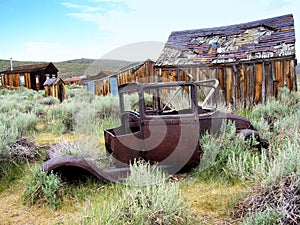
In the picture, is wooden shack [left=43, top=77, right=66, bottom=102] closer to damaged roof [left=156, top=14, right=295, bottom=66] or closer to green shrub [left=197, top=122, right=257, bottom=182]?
damaged roof [left=156, top=14, right=295, bottom=66]

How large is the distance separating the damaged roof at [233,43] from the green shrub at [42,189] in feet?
30.0

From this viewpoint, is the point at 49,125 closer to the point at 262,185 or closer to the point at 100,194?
the point at 100,194

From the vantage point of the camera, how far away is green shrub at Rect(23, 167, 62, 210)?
3447mm

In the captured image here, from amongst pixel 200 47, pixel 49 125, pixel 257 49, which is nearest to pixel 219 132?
pixel 49 125

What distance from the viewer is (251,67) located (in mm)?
10602

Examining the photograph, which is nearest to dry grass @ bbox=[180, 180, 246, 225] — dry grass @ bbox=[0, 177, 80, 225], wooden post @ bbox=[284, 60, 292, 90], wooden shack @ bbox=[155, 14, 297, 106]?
dry grass @ bbox=[0, 177, 80, 225]

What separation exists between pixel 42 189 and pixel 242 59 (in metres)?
9.31

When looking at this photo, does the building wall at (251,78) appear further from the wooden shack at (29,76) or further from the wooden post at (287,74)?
the wooden shack at (29,76)

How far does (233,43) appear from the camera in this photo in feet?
38.6

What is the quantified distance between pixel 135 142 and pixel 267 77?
7981 millimetres

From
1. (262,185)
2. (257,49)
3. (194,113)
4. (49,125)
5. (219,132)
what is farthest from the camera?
(257,49)

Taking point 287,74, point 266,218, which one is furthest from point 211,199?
point 287,74

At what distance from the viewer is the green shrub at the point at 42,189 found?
3447 mm

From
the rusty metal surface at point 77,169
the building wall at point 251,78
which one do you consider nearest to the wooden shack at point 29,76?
the building wall at point 251,78
